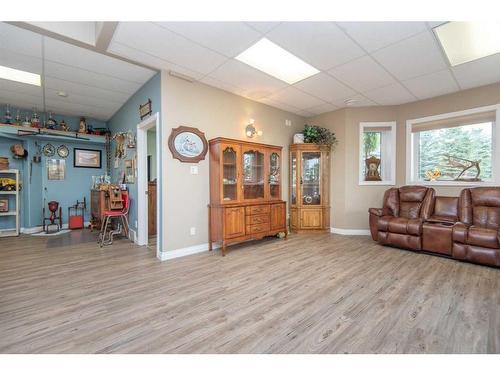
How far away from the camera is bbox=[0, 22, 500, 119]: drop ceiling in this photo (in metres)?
2.35

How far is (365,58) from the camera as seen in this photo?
2873 millimetres

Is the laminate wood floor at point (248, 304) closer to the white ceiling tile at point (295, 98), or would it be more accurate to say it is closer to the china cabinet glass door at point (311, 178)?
the china cabinet glass door at point (311, 178)

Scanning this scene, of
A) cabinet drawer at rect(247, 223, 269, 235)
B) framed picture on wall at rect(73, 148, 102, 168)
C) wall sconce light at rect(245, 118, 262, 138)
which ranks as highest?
wall sconce light at rect(245, 118, 262, 138)

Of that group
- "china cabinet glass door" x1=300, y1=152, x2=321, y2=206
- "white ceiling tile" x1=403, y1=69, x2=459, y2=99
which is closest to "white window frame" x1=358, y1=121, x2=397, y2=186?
"white ceiling tile" x1=403, y1=69, x2=459, y2=99

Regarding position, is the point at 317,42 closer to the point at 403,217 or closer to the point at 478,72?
the point at 478,72

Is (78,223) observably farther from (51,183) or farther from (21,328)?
(21,328)

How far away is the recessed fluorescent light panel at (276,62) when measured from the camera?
2.72 meters

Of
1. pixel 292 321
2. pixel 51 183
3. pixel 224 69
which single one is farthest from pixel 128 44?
pixel 51 183

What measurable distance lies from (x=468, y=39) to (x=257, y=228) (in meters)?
3.52

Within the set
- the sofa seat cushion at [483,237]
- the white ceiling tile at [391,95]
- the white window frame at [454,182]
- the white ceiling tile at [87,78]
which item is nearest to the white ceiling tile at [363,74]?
the white ceiling tile at [391,95]

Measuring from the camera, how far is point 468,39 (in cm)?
259

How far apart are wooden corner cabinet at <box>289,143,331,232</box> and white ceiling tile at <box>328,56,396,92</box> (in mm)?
1480

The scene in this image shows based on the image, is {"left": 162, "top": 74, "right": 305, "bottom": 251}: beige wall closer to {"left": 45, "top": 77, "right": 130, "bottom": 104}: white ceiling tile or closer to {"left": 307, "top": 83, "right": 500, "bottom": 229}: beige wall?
{"left": 45, "top": 77, "right": 130, "bottom": 104}: white ceiling tile

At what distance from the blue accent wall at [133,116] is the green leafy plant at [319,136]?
3.02 meters
